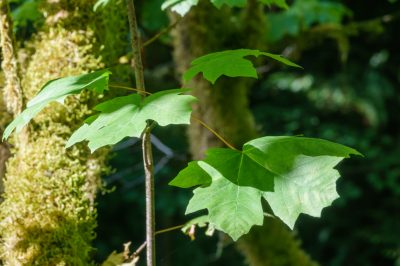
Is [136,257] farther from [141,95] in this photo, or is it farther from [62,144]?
[141,95]

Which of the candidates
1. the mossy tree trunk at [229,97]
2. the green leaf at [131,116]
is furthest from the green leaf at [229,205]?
the mossy tree trunk at [229,97]

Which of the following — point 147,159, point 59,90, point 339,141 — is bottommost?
point 339,141

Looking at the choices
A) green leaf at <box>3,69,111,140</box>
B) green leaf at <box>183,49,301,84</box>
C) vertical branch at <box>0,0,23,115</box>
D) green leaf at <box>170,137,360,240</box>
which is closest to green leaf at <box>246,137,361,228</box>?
green leaf at <box>170,137,360,240</box>

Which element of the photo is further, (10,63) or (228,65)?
(10,63)

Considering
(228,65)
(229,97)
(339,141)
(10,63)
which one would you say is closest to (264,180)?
(228,65)

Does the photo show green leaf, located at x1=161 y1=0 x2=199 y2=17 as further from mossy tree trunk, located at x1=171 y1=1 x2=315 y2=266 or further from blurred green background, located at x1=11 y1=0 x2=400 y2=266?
blurred green background, located at x1=11 y1=0 x2=400 y2=266

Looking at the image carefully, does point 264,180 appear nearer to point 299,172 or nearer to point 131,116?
point 299,172

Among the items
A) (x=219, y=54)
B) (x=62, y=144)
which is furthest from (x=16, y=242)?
(x=219, y=54)
